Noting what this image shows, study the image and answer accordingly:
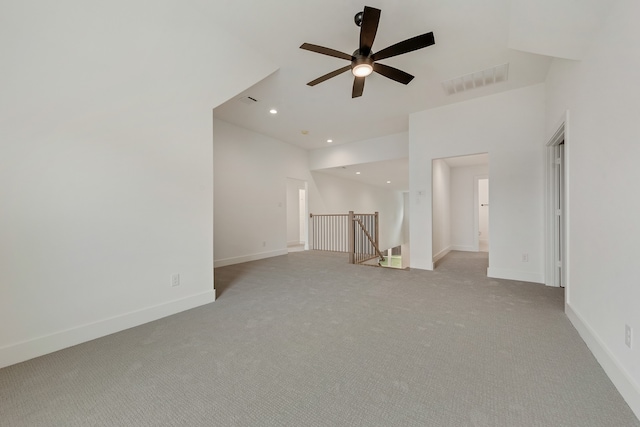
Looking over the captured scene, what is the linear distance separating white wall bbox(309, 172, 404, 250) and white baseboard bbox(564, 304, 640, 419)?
607cm

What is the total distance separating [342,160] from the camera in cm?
678

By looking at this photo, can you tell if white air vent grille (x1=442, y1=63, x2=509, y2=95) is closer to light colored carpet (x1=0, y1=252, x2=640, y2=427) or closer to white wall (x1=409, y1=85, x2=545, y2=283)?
white wall (x1=409, y1=85, x2=545, y2=283)

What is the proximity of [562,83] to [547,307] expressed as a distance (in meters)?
2.46

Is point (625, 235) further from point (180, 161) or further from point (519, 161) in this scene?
point (180, 161)

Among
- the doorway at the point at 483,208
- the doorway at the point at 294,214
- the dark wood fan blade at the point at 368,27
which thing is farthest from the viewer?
the doorway at the point at 294,214

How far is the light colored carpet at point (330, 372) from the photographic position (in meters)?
1.30

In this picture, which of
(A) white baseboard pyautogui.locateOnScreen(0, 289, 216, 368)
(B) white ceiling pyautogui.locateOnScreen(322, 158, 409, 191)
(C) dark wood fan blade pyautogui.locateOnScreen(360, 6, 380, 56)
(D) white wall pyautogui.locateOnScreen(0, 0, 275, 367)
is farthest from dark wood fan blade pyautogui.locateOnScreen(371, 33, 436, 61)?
(B) white ceiling pyautogui.locateOnScreen(322, 158, 409, 191)

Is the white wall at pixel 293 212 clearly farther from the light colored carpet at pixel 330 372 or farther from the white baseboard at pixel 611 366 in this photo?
the white baseboard at pixel 611 366

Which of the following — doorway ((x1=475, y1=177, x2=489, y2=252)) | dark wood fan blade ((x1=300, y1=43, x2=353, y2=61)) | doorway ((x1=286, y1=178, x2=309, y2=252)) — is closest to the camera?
dark wood fan blade ((x1=300, y1=43, x2=353, y2=61))

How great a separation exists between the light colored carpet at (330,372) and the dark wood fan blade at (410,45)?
8.39ft

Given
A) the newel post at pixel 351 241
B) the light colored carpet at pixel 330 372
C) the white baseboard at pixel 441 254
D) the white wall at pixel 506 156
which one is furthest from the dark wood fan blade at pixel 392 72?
the white baseboard at pixel 441 254

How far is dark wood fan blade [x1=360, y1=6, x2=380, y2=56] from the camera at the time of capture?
1.95 metres

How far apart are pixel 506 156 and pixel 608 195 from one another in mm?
2559

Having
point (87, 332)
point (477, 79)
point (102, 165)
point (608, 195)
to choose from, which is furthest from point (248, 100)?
point (608, 195)
